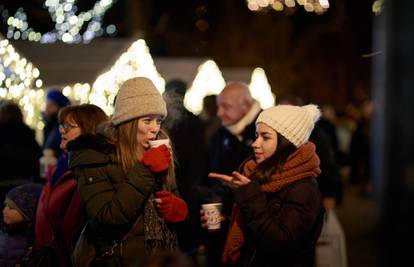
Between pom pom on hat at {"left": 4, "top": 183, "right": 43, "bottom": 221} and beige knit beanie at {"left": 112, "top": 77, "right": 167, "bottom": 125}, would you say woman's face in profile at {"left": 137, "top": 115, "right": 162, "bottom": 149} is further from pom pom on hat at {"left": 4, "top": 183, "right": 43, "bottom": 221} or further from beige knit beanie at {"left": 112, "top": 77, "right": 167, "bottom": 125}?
pom pom on hat at {"left": 4, "top": 183, "right": 43, "bottom": 221}

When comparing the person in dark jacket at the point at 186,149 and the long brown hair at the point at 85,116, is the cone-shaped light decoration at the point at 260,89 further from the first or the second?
the long brown hair at the point at 85,116

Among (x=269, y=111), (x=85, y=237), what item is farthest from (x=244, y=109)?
(x=85, y=237)

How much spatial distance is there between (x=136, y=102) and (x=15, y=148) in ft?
12.3

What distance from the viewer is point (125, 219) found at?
14.3 ft

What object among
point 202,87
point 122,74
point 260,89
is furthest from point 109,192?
point 260,89

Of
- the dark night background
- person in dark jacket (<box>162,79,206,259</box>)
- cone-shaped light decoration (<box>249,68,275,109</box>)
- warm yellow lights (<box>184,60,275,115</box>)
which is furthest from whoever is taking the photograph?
the dark night background

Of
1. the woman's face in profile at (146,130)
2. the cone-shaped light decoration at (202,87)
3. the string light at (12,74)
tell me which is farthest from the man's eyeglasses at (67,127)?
the cone-shaped light decoration at (202,87)

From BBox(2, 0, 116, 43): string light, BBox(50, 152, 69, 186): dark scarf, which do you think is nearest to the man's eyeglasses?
BBox(50, 152, 69, 186): dark scarf

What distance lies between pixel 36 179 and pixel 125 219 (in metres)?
3.51

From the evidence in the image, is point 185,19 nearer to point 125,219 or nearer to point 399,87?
point 125,219

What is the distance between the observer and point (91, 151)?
454 centimetres

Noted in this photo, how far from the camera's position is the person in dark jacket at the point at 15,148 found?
7.87 m

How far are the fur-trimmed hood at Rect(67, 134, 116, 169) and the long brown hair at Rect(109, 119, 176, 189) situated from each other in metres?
0.04

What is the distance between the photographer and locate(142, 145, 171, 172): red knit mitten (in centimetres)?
438
